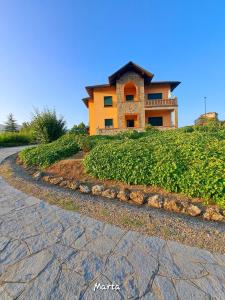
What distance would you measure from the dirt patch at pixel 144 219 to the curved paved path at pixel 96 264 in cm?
20

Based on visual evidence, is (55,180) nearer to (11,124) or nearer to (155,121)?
(155,121)

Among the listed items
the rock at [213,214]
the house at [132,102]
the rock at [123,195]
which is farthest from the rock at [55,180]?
the house at [132,102]

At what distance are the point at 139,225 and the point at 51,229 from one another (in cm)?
144

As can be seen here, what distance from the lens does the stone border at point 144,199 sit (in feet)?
10.5

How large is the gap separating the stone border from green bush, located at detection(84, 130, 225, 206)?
0.32 m

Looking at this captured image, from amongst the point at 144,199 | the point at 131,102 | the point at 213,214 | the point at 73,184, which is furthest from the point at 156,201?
the point at 131,102

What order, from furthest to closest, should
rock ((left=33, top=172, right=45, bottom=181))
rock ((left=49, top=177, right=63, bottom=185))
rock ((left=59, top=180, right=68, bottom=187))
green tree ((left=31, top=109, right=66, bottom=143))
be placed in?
green tree ((left=31, top=109, right=66, bottom=143)), rock ((left=33, top=172, right=45, bottom=181)), rock ((left=49, top=177, right=63, bottom=185)), rock ((left=59, top=180, right=68, bottom=187))

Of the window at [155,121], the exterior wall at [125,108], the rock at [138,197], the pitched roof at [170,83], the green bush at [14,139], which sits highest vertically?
the pitched roof at [170,83]

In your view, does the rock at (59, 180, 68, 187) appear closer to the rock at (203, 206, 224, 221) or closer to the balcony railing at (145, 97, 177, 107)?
the rock at (203, 206, 224, 221)

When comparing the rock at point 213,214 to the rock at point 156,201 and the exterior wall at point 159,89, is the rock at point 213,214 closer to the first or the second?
the rock at point 156,201

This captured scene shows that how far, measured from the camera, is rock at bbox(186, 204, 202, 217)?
3.26 m

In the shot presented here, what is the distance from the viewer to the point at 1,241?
249 centimetres

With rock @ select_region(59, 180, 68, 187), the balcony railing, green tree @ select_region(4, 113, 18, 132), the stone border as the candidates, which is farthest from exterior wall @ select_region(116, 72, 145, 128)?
green tree @ select_region(4, 113, 18, 132)

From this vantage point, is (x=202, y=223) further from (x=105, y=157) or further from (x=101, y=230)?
(x=105, y=157)
